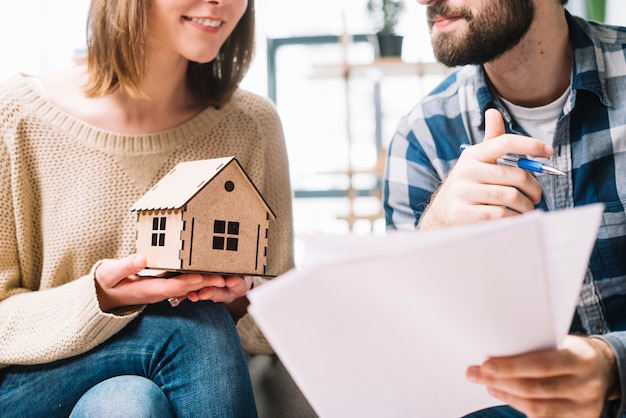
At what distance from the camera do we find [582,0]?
2938 millimetres

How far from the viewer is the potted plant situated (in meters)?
3.39

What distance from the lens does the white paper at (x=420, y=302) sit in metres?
0.49

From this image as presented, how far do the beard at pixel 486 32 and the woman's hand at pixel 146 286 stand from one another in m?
0.57

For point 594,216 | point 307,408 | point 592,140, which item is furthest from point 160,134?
point 594,216

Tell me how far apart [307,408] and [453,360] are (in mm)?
638

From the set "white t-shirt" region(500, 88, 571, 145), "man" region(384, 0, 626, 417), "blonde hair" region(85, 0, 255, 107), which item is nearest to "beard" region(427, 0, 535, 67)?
"man" region(384, 0, 626, 417)

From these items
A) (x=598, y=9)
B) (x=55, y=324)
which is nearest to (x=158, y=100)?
(x=55, y=324)

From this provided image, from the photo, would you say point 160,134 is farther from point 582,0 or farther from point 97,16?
point 582,0

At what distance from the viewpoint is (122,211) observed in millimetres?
1272

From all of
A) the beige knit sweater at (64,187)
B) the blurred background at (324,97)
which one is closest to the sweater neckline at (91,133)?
the beige knit sweater at (64,187)

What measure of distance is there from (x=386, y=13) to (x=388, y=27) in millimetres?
76

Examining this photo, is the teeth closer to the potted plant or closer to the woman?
the woman

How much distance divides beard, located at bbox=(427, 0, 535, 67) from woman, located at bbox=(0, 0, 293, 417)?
0.42 m

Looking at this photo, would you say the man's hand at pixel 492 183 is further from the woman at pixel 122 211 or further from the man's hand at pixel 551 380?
the woman at pixel 122 211
